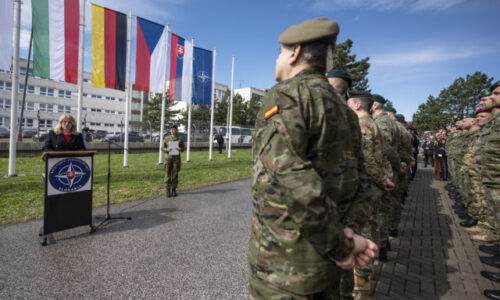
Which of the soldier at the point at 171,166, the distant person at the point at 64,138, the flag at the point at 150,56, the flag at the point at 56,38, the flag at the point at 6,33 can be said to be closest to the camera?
the distant person at the point at 64,138

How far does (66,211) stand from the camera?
14.3ft

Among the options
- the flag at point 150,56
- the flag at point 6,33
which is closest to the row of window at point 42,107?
the flag at point 150,56

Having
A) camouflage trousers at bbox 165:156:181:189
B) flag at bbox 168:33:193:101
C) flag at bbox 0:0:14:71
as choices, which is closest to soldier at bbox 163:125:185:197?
camouflage trousers at bbox 165:156:181:189

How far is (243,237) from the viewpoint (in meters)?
4.64

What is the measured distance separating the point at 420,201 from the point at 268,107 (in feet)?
29.7

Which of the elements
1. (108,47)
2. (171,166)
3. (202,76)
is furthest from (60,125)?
(202,76)

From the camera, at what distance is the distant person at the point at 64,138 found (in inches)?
190

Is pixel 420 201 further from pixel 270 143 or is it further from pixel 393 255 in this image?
pixel 270 143

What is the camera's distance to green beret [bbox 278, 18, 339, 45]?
4.42ft

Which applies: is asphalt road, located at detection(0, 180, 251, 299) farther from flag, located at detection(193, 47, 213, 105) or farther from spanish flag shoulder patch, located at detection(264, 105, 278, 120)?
flag, located at detection(193, 47, 213, 105)

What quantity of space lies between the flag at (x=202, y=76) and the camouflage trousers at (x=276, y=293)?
14639mm

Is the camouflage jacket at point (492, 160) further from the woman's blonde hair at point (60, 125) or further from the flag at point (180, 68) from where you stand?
the flag at point (180, 68)

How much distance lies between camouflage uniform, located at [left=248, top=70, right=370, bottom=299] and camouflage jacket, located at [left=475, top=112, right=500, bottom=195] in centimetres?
319

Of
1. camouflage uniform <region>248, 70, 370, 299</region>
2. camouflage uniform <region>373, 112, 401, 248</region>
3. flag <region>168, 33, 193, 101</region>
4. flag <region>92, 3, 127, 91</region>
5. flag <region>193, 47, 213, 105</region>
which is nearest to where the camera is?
camouflage uniform <region>248, 70, 370, 299</region>
